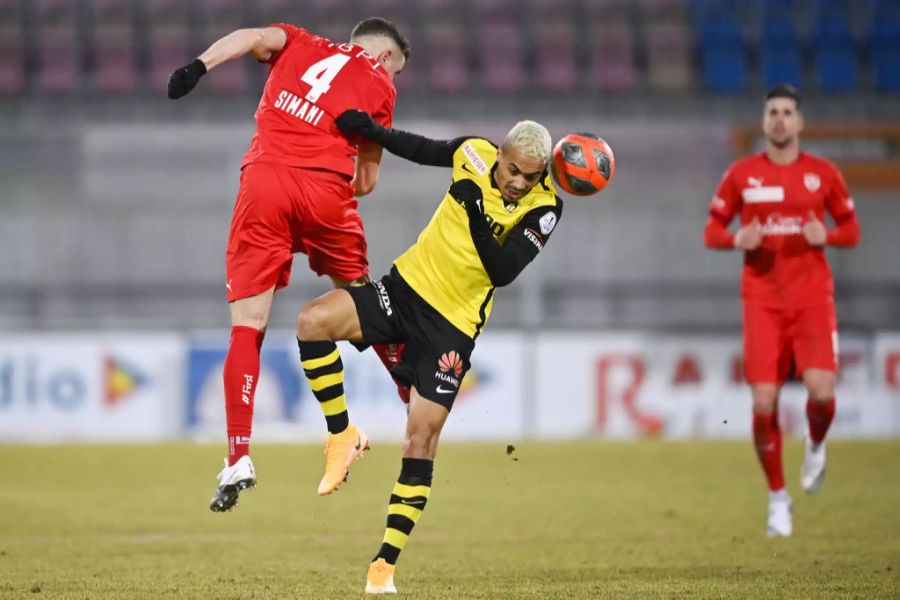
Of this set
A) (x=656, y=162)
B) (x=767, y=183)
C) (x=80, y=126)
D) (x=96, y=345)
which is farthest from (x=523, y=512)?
(x=80, y=126)

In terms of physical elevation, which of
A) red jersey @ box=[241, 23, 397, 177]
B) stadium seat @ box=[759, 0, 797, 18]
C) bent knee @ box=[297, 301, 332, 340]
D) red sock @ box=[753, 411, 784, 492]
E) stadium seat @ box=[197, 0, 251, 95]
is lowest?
red sock @ box=[753, 411, 784, 492]

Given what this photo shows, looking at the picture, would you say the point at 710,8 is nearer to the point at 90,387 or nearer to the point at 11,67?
the point at 11,67

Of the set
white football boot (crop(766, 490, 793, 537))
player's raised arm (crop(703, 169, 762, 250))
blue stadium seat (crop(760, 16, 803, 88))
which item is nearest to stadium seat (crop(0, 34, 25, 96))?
blue stadium seat (crop(760, 16, 803, 88))

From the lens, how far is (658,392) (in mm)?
15547

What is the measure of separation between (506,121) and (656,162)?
2.00m

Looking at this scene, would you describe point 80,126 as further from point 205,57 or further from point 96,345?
point 205,57

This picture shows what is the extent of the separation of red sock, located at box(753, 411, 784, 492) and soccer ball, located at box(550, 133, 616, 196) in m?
2.71

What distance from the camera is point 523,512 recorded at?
9.38 meters

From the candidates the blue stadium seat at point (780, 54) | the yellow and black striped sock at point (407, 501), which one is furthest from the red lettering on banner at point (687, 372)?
the yellow and black striped sock at point (407, 501)

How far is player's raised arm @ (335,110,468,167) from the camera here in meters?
6.08

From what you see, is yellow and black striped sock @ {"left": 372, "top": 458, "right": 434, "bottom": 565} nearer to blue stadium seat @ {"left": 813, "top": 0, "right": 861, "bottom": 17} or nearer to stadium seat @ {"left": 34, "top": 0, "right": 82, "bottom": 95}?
stadium seat @ {"left": 34, "top": 0, "right": 82, "bottom": 95}

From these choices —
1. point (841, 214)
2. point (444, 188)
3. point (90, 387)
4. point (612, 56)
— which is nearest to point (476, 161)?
point (841, 214)

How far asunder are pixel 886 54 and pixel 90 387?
1176 centimetres

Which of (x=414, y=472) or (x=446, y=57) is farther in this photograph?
(x=446, y=57)
